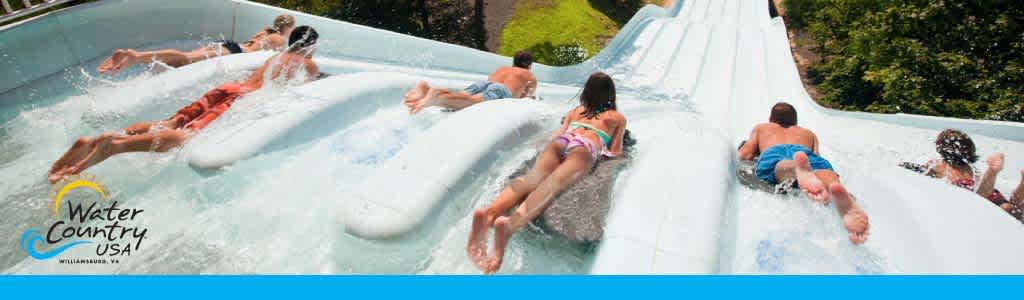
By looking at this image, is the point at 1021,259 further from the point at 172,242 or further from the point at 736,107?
the point at 736,107

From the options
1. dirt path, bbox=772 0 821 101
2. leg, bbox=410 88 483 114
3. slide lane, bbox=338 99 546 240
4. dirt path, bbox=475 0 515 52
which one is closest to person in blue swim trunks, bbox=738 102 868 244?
slide lane, bbox=338 99 546 240

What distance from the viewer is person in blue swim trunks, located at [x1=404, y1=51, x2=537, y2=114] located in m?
3.24

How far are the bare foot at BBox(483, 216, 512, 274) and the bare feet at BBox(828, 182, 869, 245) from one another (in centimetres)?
166

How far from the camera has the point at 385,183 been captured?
208 cm

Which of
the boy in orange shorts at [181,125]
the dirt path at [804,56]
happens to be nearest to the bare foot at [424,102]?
the boy in orange shorts at [181,125]

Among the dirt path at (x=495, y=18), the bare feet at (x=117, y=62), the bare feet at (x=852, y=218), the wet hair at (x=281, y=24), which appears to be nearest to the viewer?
the bare feet at (x=852, y=218)

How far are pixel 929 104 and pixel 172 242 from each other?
6700 millimetres

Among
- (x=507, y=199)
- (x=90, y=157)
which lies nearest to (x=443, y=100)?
(x=507, y=199)

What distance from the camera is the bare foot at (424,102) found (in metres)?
3.17

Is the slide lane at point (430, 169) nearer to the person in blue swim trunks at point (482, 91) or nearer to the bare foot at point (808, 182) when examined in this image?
the person in blue swim trunks at point (482, 91)

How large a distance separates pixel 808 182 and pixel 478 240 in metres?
1.79

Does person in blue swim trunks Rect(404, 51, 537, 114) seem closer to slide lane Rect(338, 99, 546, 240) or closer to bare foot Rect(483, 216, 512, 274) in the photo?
slide lane Rect(338, 99, 546, 240)

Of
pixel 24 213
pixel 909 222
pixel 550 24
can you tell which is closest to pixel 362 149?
pixel 24 213

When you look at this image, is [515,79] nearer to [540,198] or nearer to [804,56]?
[540,198]
